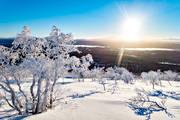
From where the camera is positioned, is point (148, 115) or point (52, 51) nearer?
point (148, 115)

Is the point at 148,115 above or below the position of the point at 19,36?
below

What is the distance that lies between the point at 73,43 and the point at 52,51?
1.41 m

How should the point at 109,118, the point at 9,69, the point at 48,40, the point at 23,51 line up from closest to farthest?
the point at 109,118, the point at 9,69, the point at 23,51, the point at 48,40

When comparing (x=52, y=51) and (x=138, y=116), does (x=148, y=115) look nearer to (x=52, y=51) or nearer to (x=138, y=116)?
(x=138, y=116)

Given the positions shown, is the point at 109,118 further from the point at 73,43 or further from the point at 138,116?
the point at 73,43

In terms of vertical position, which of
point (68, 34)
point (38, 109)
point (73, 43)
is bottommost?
point (38, 109)

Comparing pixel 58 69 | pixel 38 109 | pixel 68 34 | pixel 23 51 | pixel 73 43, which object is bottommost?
pixel 38 109

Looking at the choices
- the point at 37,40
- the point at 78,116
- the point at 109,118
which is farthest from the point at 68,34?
the point at 109,118

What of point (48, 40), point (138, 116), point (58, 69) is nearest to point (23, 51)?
point (48, 40)

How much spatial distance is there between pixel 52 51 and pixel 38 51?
83cm

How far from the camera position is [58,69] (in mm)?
7086

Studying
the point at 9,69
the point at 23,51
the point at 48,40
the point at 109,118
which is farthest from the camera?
the point at 48,40

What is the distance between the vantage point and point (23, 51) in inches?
270

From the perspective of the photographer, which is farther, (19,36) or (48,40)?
(48,40)
